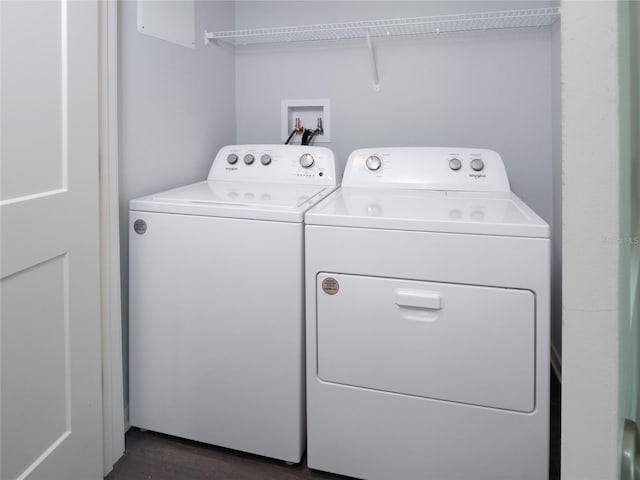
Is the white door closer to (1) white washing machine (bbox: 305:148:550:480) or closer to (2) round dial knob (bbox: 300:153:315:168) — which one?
(1) white washing machine (bbox: 305:148:550:480)

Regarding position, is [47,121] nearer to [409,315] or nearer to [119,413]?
[119,413]

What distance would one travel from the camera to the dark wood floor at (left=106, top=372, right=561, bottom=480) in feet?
5.13

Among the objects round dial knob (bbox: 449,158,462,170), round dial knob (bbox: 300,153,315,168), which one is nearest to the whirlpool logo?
round dial knob (bbox: 300,153,315,168)

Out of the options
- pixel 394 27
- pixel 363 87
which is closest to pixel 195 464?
pixel 363 87

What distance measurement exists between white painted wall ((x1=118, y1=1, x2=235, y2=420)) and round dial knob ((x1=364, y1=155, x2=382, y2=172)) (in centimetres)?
79

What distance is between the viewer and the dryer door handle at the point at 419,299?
52.6 inches

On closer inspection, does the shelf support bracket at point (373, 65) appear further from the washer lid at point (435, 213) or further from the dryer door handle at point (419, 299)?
the dryer door handle at point (419, 299)

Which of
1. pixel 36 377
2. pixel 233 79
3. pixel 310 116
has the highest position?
pixel 233 79

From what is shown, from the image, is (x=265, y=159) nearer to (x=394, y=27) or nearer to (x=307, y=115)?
(x=307, y=115)

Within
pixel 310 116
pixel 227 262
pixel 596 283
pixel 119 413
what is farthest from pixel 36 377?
pixel 310 116

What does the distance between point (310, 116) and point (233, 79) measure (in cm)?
47

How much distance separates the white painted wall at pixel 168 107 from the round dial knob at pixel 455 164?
1.14 meters

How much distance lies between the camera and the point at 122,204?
165cm

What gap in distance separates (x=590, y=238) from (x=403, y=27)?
2.07 m
